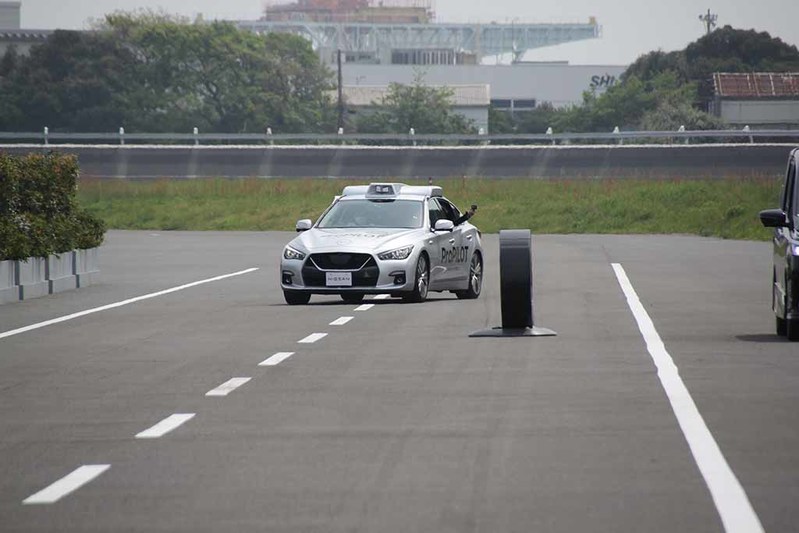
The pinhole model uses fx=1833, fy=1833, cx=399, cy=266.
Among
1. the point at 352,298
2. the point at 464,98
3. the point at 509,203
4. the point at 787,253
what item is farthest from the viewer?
the point at 464,98

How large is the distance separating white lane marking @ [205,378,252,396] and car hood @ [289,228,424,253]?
30.6 feet

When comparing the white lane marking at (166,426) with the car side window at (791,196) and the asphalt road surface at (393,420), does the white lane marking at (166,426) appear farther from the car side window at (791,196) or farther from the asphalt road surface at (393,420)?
the car side window at (791,196)

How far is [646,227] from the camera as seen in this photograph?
56.3m

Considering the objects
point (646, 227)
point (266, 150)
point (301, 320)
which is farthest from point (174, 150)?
point (301, 320)

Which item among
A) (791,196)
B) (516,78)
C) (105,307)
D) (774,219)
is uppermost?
(516,78)

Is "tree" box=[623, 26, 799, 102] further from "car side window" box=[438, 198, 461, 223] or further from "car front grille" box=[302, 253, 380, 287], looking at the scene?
"car front grille" box=[302, 253, 380, 287]

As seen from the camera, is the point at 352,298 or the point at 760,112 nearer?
the point at 352,298

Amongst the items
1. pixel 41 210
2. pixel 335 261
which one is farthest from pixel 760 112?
pixel 335 261

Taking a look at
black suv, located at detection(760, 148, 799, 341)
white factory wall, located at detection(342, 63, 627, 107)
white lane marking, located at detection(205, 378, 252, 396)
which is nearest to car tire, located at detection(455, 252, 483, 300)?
black suv, located at detection(760, 148, 799, 341)

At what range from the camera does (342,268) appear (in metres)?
23.9

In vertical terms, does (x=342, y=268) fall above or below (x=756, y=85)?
below

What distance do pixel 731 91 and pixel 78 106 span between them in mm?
46445

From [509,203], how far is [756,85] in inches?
2883

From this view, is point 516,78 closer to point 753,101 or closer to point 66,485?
point 753,101
